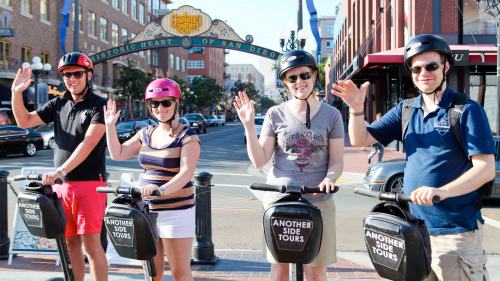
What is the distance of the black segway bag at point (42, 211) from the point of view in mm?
3842

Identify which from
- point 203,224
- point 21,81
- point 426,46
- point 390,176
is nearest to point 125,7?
point 390,176

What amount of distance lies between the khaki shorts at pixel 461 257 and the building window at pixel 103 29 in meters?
50.3

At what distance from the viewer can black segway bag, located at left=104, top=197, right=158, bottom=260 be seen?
3.32 meters

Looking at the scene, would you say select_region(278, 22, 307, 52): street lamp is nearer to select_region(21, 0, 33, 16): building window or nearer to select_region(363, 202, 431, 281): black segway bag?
select_region(363, 202, 431, 281): black segway bag

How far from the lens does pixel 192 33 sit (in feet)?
111

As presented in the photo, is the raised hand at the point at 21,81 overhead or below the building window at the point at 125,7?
below

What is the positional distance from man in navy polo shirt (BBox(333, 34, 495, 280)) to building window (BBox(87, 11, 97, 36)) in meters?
47.1

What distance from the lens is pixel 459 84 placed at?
2173 centimetres

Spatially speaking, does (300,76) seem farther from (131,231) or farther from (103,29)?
(103,29)

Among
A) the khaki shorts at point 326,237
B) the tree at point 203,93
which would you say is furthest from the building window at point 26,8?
the khaki shorts at point 326,237

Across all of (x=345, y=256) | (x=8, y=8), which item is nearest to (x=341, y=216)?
(x=345, y=256)

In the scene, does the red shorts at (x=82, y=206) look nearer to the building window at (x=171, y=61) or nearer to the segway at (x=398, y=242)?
the segway at (x=398, y=242)

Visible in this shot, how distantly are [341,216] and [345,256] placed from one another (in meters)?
2.96

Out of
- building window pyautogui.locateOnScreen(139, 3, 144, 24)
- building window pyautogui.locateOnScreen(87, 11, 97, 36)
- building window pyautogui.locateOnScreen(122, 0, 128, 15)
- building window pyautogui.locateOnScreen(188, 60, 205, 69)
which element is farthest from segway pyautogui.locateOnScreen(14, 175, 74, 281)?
Answer: building window pyautogui.locateOnScreen(188, 60, 205, 69)
